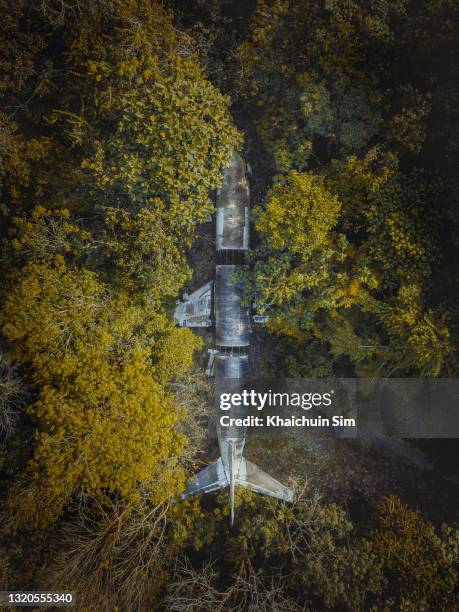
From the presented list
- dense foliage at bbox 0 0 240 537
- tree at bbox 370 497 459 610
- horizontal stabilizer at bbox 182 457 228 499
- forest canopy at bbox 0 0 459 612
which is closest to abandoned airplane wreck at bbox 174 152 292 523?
horizontal stabilizer at bbox 182 457 228 499

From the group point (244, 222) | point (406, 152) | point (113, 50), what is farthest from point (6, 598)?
point (406, 152)

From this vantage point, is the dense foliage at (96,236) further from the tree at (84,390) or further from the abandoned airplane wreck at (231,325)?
the abandoned airplane wreck at (231,325)

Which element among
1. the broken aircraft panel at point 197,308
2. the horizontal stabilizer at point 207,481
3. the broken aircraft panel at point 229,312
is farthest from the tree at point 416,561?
the broken aircraft panel at point 197,308

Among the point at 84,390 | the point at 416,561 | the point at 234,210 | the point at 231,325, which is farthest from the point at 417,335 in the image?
the point at 84,390

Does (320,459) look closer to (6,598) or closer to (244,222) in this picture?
(244,222)

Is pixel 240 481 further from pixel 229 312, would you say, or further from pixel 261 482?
pixel 229 312

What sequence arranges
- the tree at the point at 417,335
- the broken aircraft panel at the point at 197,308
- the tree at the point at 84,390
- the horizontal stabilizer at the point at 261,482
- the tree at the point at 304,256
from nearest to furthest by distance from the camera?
1. the tree at the point at 84,390
2. the tree at the point at 417,335
3. the tree at the point at 304,256
4. the horizontal stabilizer at the point at 261,482
5. the broken aircraft panel at the point at 197,308

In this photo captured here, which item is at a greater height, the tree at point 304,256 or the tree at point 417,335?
the tree at point 304,256

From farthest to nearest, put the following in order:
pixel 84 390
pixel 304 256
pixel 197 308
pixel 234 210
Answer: pixel 197 308
pixel 234 210
pixel 304 256
pixel 84 390
